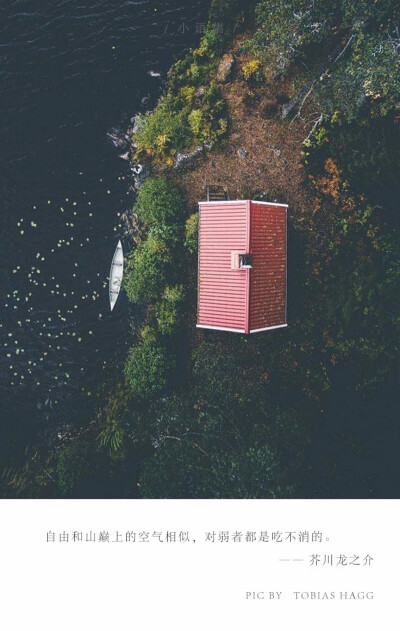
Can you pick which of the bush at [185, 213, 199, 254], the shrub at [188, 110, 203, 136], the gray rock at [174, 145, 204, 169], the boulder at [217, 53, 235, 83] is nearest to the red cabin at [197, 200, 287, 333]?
the bush at [185, 213, 199, 254]

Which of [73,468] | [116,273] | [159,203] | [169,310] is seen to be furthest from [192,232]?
[73,468]

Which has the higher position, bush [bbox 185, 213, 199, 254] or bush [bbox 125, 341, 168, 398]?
bush [bbox 185, 213, 199, 254]

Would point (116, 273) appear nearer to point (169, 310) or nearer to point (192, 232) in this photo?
point (169, 310)

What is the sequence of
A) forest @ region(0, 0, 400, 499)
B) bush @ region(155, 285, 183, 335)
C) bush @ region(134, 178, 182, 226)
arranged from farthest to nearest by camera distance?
bush @ region(155, 285, 183, 335), bush @ region(134, 178, 182, 226), forest @ region(0, 0, 400, 499)

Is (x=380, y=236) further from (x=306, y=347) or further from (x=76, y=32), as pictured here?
(x=76, y=32)

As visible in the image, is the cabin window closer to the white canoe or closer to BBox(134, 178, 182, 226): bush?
BBox(134, 178, 182, 226): bush
